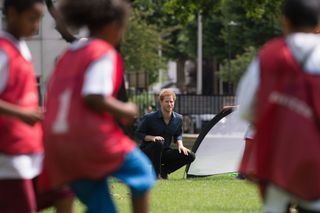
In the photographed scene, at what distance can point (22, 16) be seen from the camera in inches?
245

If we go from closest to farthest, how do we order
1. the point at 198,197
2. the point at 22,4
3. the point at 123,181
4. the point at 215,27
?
1. the point at 123,181
2. the point at 22,4
3. the point at 198,197
4. the point at 215,27

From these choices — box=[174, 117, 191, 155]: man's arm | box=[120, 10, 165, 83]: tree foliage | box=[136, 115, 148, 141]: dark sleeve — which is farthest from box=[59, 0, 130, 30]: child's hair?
box=[120, 10, 165, 83]: tree foliage

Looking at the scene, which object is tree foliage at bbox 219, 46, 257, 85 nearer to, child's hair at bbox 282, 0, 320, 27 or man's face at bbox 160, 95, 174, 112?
man's face at bbox 160, 95, 174, 112

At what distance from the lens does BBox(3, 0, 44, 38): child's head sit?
6.20 metres

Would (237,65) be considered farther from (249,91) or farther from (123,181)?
(249,91)

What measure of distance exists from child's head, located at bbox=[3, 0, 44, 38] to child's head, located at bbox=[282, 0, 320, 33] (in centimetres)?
169

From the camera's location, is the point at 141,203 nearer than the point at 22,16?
Yes

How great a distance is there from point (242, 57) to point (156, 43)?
1068cm

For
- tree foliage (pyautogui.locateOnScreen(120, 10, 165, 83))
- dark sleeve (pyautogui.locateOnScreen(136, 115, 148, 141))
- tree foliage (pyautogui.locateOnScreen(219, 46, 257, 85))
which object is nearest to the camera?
dark sleeve (pyautogui.locateOnScreen(136, 115, 148, 141))

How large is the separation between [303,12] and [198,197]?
20.1 feet

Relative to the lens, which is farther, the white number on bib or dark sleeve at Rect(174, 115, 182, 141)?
dark sleeve at Rect(174, 115, 182, 141)

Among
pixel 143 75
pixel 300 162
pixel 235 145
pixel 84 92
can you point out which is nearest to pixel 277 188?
pixel 300 162

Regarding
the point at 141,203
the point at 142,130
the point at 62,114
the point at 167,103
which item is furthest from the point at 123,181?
the point at 142,130

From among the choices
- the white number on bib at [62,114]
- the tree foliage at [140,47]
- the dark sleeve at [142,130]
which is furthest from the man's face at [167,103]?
the tree foliage at [140,47]
